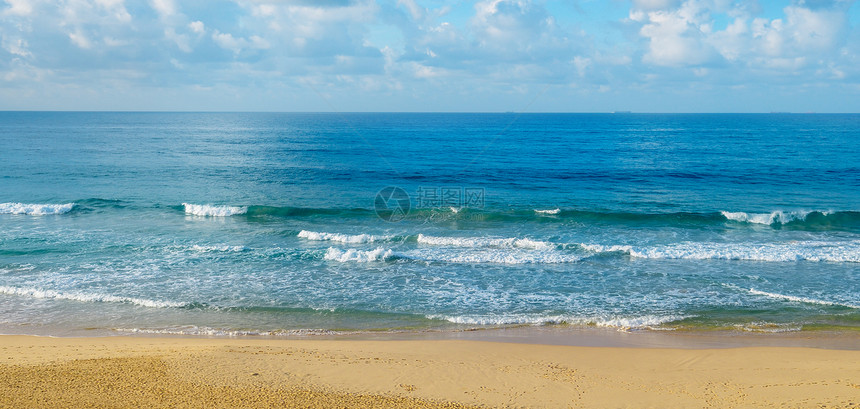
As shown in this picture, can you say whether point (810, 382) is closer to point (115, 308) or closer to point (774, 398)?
point (774, 398)

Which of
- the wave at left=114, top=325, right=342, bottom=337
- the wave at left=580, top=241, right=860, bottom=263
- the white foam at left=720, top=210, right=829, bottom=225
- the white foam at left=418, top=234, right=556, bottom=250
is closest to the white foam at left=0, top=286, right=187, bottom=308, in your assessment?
the wave at left=114, top=325, right=342, bottom=337

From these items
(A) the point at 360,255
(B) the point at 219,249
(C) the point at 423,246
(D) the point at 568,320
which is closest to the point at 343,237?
(A) the point at 360,255

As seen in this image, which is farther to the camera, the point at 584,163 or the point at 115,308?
the point at 584,163

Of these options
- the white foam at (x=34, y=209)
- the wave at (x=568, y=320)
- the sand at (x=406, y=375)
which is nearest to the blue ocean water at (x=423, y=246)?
the wave at (x=568, y=320)

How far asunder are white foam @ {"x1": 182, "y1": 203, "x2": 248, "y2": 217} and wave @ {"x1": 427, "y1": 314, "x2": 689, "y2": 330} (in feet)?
57.6

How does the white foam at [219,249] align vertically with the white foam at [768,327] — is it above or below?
below

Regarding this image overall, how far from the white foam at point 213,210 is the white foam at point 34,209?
6.38 m

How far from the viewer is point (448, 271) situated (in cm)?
1814

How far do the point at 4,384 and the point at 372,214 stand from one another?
19.4 metres

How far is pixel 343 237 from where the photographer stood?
2262cm

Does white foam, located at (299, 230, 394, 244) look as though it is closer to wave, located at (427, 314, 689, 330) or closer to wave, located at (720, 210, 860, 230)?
wave, located at (427, 314, 689, 330)

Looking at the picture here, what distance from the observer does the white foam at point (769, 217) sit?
83.1 feet

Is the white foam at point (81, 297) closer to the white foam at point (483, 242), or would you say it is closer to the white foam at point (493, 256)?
the white foam at point (493, 256)

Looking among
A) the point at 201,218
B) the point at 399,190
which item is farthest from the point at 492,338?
the point at 399,190
